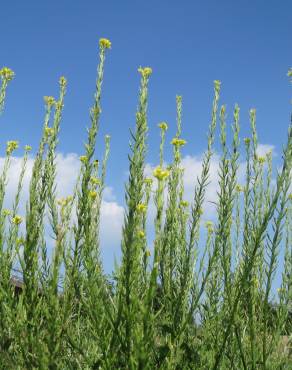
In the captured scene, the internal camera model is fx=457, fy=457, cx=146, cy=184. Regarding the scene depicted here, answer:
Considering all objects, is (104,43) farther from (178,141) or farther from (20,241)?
(20,241)

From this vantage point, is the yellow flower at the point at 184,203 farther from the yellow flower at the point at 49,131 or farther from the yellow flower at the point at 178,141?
the yellow flower at the point at 49,131

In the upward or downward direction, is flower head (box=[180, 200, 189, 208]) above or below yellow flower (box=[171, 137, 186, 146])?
below

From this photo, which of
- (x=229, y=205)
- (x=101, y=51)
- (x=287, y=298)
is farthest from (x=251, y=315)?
(x=101, y=51)

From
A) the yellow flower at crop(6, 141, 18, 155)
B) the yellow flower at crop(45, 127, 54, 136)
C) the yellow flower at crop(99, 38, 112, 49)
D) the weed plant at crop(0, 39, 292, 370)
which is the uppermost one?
the yellow flower at crop(99, 38, 112, 49)

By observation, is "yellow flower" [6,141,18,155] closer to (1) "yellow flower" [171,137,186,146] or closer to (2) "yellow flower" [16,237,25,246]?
(2) "yellow flower" [16,237,25,246]

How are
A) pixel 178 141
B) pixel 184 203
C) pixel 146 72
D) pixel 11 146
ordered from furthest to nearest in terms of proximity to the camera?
pixel 11 146
pixel 184 203
pixel 178 141
pixel 146 72

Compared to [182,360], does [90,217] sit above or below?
above

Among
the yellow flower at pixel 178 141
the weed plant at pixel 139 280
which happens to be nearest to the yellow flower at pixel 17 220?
the weed plant at pixel 139 280

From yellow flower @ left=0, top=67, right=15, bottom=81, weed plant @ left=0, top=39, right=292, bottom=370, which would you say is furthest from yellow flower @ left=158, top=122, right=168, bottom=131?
yellow flower @ left=0, top=67, right=15, bottom=81

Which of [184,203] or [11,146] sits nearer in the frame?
[184,203]

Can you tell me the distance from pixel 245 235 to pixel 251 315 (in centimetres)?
49

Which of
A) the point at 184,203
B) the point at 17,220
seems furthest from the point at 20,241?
the point at 184,203

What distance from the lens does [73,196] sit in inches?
135

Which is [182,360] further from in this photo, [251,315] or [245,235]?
[245,235]
